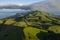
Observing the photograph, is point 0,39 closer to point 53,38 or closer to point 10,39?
point 10,39

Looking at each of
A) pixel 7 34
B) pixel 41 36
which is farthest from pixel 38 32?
pixel 7 34

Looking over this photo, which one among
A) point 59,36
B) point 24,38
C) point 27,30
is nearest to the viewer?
point 24,38

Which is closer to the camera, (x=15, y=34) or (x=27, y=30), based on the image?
(x=15, y=34)

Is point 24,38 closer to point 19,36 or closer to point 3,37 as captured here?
point 19,36

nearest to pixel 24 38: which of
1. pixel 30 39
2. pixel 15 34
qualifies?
pixel 30 39

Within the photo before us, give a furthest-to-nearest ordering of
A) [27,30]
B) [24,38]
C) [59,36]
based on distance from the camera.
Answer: [27,30] < [59,36] < [24,38]

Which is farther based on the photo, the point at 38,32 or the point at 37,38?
the point at 38,32

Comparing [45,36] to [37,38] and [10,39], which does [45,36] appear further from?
[10,39]

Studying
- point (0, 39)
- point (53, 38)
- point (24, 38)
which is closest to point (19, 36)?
point (24, 38)
